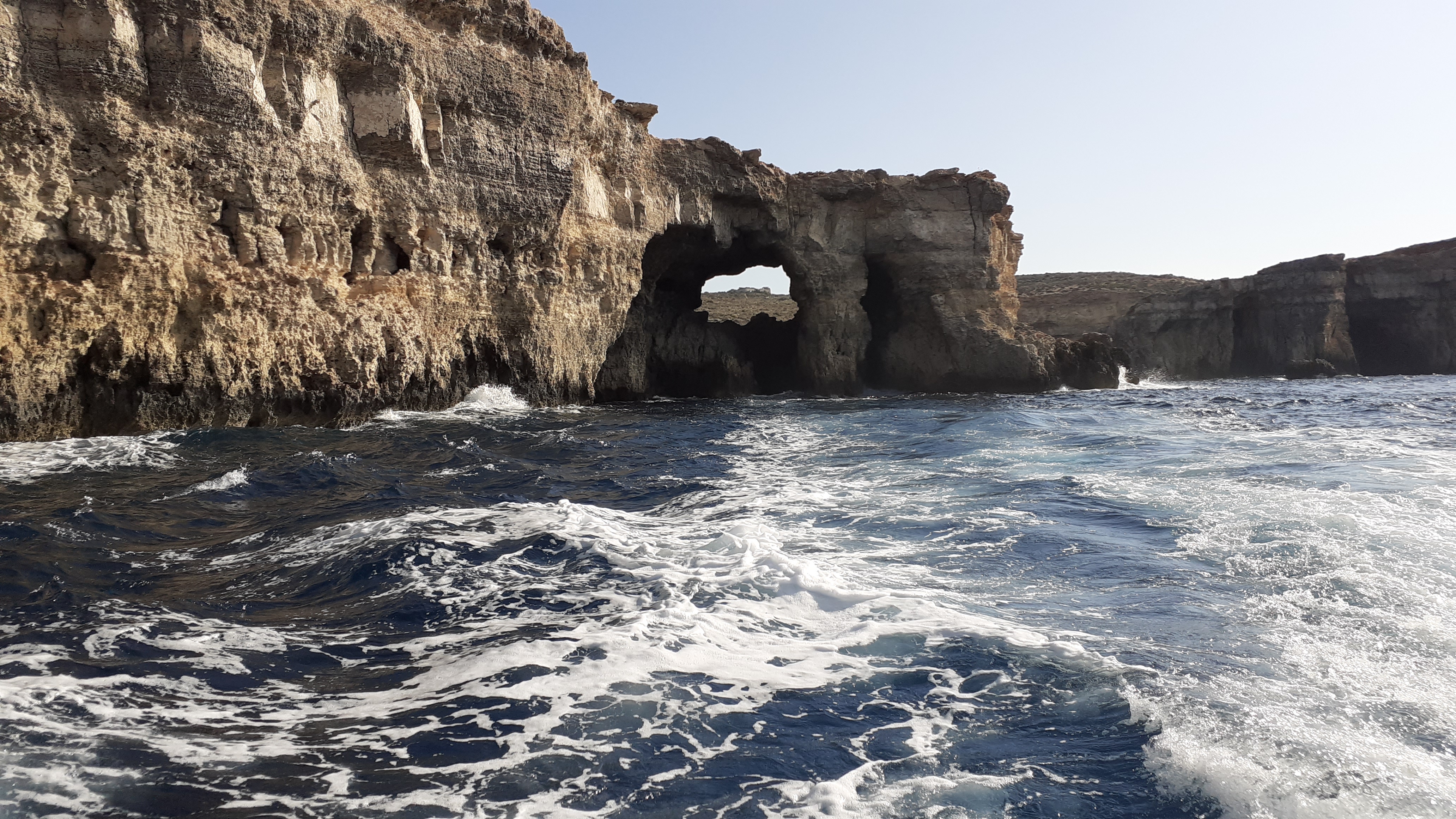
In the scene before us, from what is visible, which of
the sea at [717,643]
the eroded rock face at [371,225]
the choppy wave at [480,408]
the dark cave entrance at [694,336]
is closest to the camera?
the sea at [717,643]

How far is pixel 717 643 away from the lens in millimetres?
5312

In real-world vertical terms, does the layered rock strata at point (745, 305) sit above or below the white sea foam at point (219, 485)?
above

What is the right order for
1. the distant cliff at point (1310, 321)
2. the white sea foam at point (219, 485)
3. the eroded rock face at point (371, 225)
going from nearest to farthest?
the white sea foam at point (219, 485) → the eroded rock face at point (371, 225) → the distant cliff at point (1310, 321)

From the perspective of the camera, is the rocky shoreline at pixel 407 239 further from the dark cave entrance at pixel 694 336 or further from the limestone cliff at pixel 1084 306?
the limestone cliff at pixel 1084 306

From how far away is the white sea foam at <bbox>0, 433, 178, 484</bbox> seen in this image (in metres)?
9.42

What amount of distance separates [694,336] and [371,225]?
13.5 m

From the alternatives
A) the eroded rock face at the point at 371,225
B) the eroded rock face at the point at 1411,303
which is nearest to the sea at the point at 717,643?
the eroded rock face at the point at 371,225

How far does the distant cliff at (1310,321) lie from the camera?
38938 millimetres

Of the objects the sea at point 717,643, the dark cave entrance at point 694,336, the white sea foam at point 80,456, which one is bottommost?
the sea at point 717,643

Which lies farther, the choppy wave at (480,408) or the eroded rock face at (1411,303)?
the eroded rock face at (1411,303)

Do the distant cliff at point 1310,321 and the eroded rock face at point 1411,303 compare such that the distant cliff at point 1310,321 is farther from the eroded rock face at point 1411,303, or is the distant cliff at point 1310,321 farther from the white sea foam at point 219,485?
the white sea foam at point 219,485

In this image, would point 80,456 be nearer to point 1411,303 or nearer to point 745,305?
point 745,305

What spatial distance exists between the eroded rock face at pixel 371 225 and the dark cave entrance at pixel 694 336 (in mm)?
143

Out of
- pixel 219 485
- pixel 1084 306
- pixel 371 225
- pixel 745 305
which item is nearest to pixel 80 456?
pixel 219 485
